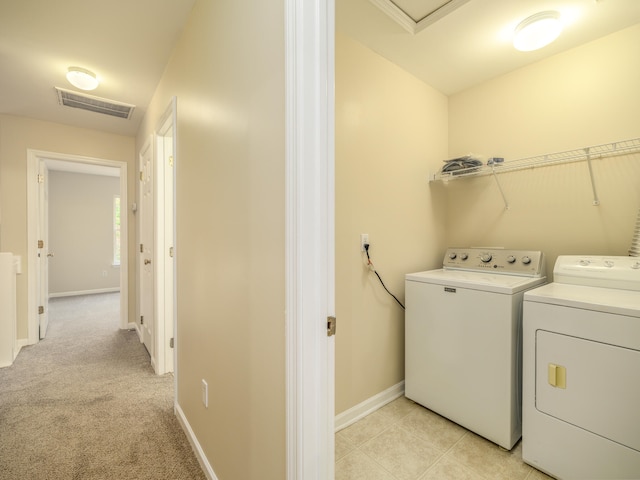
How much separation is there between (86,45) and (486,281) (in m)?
2.97

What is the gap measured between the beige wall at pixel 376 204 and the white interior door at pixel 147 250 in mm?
1719

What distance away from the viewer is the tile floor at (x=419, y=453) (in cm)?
138

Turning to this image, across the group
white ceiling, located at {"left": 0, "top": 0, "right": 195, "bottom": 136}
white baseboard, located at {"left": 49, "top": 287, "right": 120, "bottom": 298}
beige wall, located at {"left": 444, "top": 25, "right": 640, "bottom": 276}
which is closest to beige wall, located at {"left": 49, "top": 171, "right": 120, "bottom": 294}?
white baseboard, located at {"left": 49, "top": 287, "right": 120, "bottom": 298}

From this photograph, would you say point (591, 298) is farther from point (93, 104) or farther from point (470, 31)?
point (93, 104)

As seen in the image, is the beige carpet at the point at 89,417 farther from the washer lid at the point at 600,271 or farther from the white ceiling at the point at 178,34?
the white ceiling at the point at 178,34

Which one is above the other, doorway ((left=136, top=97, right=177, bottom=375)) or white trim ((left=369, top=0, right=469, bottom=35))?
white trim ((left=369, top=0, right=469, bottom=35))

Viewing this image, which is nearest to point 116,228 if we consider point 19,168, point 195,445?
point 19,168

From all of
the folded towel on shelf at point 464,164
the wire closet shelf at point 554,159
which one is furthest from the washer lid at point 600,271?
the folded towel on shelf at point 464,164

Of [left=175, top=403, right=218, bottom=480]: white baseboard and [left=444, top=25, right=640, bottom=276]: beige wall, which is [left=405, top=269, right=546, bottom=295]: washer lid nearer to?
[left=444, top=25, right=640, bottom=276]: beige wall

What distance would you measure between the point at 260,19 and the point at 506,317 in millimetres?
1763

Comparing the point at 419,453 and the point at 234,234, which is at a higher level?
the point at 234,234

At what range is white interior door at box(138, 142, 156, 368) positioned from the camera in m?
2.47

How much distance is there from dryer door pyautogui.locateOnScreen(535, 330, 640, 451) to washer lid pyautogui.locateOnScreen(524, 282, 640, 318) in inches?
5.9

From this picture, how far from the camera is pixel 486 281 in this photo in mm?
1645
